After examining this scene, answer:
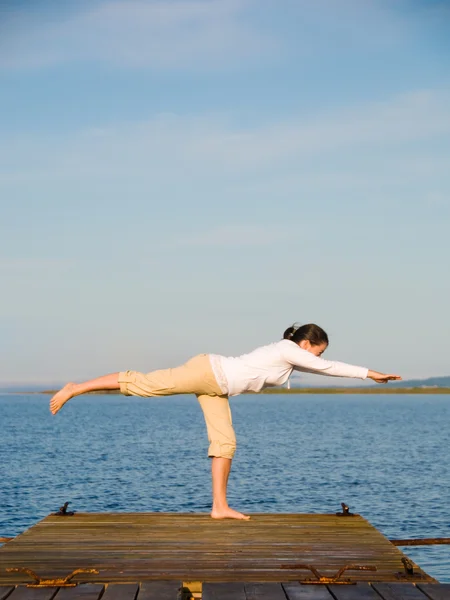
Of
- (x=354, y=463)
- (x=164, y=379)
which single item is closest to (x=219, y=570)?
(x=164, y=379)

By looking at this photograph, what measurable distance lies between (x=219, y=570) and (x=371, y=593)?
1.40m

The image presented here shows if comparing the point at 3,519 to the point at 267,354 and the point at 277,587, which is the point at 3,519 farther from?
the point at 277,587

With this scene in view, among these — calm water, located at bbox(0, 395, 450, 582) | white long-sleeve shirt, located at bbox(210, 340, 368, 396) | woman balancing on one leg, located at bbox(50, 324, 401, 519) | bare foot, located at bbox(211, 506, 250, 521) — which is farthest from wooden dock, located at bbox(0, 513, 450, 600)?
calm water, located at bbox(0, 395, 450, 582)

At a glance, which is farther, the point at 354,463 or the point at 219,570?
the point at 354,463

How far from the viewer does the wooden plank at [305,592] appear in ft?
18.0

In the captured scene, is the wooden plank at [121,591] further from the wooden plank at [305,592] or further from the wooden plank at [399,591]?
the wooden plank at [399,591]

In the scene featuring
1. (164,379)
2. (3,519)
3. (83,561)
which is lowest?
(3,519)

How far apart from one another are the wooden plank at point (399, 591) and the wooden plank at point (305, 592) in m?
0.36

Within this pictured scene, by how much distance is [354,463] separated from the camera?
139 ft

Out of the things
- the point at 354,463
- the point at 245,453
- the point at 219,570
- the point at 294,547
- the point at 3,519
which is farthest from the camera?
the point at 245,453

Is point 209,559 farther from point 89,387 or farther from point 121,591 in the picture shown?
point 89,387

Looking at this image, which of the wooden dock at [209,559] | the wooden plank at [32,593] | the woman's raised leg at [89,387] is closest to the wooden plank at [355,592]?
the wooden dock at [209,559]

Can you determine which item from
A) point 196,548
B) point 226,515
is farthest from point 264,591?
point 226,515

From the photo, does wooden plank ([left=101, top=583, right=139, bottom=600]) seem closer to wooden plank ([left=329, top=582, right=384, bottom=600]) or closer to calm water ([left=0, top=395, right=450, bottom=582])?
wooden plank ([left=329, top=582, right=384, bottom=600])
